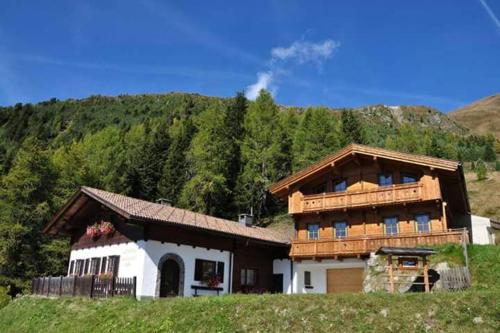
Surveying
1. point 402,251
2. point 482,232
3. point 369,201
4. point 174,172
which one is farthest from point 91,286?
point 174,172

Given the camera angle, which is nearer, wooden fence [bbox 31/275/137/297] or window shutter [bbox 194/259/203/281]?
wooden fence [bbox 31/275/137/297]

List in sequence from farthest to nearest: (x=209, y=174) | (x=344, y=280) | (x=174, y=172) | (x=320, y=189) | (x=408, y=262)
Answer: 1. (x=174, y=172)
2. (x=209, y=174)
3. (x=320, y=189)
4. (x=344, y=280)
5. (x=408, y=262)

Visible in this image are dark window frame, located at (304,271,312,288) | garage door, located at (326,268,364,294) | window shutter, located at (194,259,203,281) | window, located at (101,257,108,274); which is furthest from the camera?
dark window frame, located at (304,271,312,288)

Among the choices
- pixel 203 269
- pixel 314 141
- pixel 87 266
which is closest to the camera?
pixel 203 269

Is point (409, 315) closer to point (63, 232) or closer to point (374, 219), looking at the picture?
point (374, 219)

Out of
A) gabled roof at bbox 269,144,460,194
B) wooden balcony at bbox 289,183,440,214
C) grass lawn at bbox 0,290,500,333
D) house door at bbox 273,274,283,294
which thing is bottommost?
grass lawn at bbox 0,290,500,333

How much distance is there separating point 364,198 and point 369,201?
0.43 metres

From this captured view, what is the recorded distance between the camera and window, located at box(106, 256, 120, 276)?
22.1 m

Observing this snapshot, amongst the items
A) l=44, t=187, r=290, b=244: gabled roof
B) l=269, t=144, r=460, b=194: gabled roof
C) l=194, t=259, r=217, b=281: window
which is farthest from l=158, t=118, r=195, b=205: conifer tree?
l=194, t=259, r=217, b=281: window

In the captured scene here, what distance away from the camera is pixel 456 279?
17.0 meters

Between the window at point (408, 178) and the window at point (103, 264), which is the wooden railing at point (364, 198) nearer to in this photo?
the window at point (408, 178)

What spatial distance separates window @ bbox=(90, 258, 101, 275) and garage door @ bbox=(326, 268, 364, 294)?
13308mm

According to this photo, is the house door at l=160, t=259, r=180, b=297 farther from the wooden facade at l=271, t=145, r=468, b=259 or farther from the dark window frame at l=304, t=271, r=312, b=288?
the dark window frame at l=304, t=271, r=312, b=288

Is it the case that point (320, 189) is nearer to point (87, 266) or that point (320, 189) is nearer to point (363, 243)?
point (363, 243)
